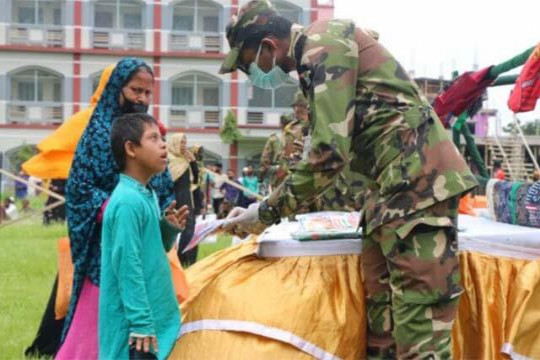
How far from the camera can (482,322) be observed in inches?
107

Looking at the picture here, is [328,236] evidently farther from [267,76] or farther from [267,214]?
[267,76]

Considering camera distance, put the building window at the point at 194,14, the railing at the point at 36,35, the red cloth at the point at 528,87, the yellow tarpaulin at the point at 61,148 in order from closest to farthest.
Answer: the red cloth at the point at 528,87, the yellow tarpaulin at the point at 61,148, the railing at the point at 36,35, the building window at the point at 194,14

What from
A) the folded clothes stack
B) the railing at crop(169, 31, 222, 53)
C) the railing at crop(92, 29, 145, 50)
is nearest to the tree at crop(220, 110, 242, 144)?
the railing at crop(169, 31, 222, 53)

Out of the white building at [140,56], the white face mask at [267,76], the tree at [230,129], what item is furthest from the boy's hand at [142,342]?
the white building at [140,56]

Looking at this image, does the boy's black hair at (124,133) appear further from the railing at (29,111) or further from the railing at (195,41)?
the railing at (29,111)

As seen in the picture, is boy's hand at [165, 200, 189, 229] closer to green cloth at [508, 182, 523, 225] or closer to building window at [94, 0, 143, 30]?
green cloth at [508, 182, 523, 225]

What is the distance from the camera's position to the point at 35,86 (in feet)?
79.9

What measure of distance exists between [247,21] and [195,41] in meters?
22.4

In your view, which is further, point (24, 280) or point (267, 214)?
point (24, 280)

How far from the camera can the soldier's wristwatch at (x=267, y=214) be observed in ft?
7.76

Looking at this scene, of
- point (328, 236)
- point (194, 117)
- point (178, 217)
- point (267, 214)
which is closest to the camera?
point (267, 214)

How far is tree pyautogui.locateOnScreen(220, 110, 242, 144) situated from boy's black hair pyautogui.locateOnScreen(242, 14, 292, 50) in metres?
21.3

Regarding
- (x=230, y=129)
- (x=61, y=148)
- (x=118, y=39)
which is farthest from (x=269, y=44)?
(x=118, y=39)

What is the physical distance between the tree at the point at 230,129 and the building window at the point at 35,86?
561 centimetres
